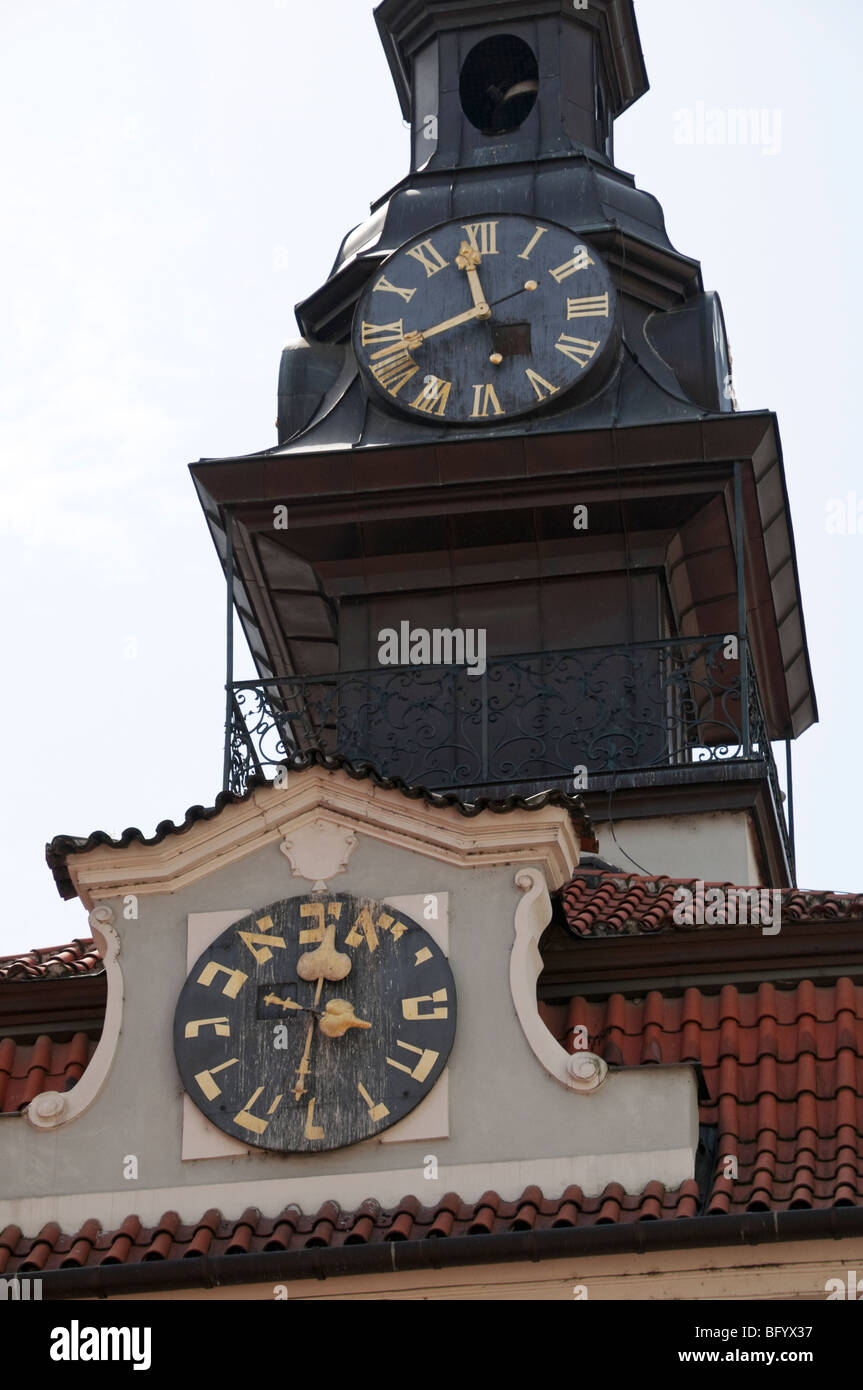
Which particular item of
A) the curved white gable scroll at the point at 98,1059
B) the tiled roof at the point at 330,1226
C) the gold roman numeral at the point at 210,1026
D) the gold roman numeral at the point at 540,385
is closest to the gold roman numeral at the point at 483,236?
the gold roman numeral at the point at 540,385

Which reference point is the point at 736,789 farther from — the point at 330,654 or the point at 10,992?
the point at 10,992

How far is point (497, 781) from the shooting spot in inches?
886

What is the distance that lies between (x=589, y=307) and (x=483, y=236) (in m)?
1.01

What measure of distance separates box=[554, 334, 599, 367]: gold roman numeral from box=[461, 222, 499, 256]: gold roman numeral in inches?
36.1

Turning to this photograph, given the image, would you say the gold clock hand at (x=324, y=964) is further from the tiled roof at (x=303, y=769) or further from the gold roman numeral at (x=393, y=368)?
Answer: the gold roman numeral at (x=393, y=368)

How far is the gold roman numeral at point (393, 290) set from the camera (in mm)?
24406

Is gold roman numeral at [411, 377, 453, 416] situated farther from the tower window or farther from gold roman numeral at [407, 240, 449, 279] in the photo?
the tower window

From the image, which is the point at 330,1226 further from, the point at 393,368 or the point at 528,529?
the point at 393,368

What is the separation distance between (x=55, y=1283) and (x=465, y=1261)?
6.53 feet

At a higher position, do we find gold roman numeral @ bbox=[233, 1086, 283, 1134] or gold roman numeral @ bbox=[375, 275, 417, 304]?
gold roman numeral @ bbox=[375, 275, 417, 304]

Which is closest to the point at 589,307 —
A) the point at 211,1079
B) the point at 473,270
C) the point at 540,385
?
the point at 540,385

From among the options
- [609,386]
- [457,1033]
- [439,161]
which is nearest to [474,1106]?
[457,1033]

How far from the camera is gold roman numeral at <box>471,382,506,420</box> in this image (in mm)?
23812

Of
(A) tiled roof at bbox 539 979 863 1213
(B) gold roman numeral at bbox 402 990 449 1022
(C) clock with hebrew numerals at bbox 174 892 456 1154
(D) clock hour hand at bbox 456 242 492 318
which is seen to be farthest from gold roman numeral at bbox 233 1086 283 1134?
(D) clock hour hand at bbox 456 242 492 318
